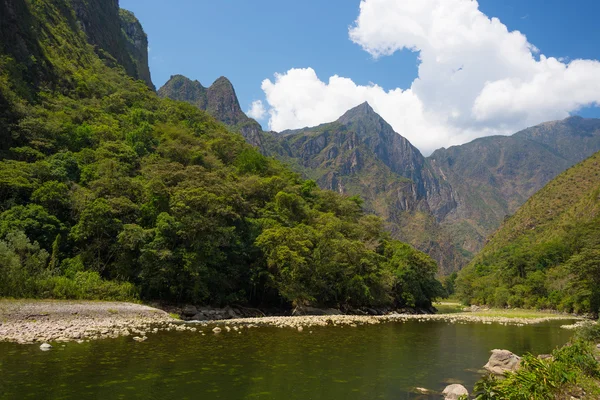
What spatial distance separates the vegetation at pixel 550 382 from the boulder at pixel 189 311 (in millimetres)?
36068

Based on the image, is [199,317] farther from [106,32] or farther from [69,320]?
[106,32]

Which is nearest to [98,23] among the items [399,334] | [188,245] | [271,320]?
[188,245]

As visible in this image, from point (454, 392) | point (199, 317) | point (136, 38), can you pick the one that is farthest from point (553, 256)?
point (136, 38)

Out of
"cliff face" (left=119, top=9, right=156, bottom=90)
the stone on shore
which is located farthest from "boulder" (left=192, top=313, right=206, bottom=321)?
"cliff face" (left=119, top=9, right=156, bottom=90)

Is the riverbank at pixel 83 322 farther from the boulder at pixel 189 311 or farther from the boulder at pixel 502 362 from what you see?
the boulder at pixel 502 362

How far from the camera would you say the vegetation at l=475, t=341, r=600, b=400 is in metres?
10.5

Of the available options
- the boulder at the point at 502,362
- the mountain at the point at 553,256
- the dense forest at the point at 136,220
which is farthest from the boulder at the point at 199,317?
the mountain at the point at 553,256

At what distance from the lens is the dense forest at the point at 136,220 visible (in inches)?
1560

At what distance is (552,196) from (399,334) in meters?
144

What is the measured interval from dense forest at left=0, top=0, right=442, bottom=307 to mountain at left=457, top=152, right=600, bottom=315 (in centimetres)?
2446

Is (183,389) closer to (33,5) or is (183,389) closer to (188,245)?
(188,245)

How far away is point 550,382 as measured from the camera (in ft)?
37.5

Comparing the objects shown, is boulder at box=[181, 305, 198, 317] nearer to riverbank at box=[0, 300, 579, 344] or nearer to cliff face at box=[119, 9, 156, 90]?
riverbank at box=[0, 300, 579, 344]

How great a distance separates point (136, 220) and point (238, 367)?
34.0 metres
